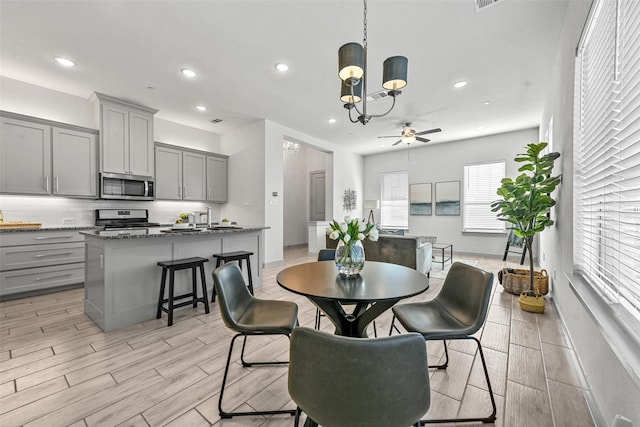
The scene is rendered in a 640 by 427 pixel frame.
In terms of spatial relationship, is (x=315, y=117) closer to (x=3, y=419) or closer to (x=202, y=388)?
(x=202, y=388)

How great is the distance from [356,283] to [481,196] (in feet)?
20.9

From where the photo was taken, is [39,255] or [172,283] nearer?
[172,283]

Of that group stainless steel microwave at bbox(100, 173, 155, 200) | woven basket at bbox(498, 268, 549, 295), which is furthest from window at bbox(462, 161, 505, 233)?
stainless steel microwave at bbox(100, 173, 155, 200)

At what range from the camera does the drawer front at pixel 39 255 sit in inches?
133

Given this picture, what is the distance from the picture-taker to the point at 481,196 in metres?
6.61

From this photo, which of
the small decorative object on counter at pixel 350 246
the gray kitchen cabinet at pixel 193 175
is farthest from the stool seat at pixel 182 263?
the gray kitchen cabinet at pixel 193 175

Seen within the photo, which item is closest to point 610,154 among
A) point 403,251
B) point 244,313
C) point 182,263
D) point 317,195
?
point 244,313

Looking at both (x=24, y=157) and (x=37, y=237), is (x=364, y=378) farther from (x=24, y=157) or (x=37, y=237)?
(x=24, y=157)

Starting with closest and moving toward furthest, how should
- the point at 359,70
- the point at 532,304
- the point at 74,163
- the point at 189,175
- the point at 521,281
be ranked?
the point at 359,70 < the point at 532,304 < the point at 521,281 < the point at 74,163 < the point at 189,175

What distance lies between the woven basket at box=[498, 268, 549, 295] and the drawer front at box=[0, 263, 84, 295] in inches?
242

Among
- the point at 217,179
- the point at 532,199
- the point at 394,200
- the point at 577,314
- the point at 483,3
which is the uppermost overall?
the point at 483,3

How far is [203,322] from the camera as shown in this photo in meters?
2.77

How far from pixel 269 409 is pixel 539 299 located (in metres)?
3.14

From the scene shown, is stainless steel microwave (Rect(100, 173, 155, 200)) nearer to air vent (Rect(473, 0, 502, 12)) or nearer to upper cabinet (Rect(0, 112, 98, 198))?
upper cabinet (Rect(0, 112, 98, 198))
